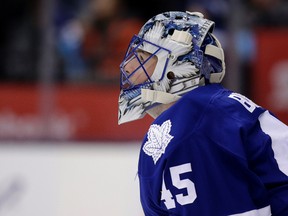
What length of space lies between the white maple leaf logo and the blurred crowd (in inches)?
138

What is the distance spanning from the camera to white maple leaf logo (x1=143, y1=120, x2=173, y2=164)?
2.25 meters

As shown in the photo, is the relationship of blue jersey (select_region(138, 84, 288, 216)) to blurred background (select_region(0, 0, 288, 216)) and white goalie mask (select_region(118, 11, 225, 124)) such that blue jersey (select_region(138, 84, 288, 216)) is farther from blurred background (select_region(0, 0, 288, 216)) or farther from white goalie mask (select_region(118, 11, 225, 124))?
blurred background (select_region(0, 0, 288, 216))

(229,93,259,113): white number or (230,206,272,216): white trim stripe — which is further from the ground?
(229,93,259,113): white number

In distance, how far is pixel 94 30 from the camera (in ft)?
20.5

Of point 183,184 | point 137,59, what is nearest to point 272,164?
point 183,184

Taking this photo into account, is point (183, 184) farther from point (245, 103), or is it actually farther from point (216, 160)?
point (245, 103)

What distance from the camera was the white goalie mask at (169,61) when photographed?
2.38m

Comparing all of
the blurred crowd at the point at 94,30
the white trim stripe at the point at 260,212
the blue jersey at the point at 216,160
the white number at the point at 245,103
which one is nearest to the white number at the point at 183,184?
the blue jersey at the point at 216,160

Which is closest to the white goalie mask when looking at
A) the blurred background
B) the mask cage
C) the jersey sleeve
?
the mask cage

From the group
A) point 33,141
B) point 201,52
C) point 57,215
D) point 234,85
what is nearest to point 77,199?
point 57,215

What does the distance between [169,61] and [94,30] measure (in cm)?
389

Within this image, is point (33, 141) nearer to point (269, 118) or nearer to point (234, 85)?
point (234, 85)

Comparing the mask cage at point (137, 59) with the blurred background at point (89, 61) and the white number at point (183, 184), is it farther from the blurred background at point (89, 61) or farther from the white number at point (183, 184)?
the blurred background at point (89, 61)

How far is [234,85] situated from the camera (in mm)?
5617
